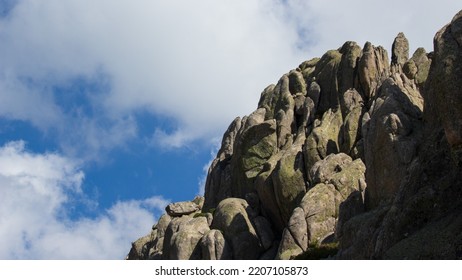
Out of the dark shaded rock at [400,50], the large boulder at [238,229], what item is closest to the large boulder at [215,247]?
the large boulder at [238,229]

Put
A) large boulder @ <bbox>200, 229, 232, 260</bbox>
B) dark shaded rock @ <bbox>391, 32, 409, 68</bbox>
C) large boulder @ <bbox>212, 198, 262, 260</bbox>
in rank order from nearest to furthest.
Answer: large boulder @ <bbox>200, 229, 232, 260</bbox>, large boulder @ <bbox>212, 198, 262, 260</bbox>, dark shaded rock @ <bbox>391, 32, 409, 68</bbox>

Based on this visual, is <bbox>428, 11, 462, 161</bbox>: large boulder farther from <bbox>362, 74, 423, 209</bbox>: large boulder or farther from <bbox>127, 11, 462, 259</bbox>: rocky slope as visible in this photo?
<bbox>362, 74, 423, 209</bbox>: large boulder

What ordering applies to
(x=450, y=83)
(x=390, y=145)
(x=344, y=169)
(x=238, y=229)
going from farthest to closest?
(x=238, y=229), (x=344, y=169), (x=390, y=145), (x=450, y=83)

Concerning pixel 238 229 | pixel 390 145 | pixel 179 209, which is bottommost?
pixel 390 145

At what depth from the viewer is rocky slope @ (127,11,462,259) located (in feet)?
80.7

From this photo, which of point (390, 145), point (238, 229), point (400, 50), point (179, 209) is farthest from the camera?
point (179, 209)

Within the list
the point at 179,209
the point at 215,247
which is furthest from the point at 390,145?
the point at 179,209

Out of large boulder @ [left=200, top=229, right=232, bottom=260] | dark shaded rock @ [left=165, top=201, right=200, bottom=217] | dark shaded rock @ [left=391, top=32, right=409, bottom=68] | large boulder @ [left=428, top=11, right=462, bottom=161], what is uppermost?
dark shaded rock @ [left=391, top=32, right=409, bottom=68]

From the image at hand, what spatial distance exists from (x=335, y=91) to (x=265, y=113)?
14.5 metres

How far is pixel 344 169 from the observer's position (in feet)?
200

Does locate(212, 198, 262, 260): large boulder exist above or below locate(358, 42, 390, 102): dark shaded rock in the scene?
below

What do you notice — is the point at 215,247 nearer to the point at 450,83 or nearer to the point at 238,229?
the point at 238,229

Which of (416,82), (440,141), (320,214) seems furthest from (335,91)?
(440,141)

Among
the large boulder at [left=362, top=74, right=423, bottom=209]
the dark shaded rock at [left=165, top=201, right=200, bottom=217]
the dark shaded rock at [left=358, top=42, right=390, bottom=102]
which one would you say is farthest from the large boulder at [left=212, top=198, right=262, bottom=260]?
the dark shaded rock at [left=358, top=42, right=390, bottom=102]
